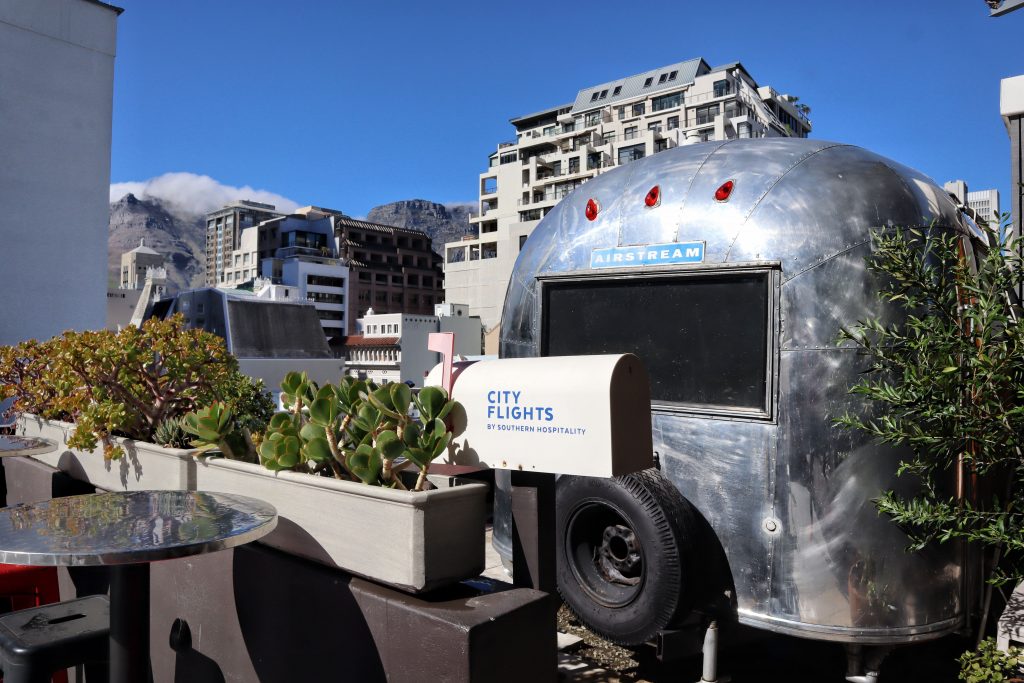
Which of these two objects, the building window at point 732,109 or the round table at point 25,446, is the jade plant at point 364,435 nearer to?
the round table at point 25,446

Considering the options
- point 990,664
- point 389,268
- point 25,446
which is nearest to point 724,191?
point 990,664

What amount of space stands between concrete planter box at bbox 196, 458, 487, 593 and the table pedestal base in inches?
23.8

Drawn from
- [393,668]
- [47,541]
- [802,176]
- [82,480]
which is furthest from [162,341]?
[802,176]

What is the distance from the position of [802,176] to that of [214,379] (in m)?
4.47

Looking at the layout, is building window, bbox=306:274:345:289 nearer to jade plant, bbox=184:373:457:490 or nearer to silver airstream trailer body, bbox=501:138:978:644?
silver airstream trailer body, bbox=501:138:978:644

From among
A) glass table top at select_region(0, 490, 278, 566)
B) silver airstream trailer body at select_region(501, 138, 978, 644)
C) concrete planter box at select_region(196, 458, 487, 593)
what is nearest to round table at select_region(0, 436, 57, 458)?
glass table top at select_region(0, 490, 278, 566)

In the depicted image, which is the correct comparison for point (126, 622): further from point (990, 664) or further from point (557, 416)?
point (990, 664)

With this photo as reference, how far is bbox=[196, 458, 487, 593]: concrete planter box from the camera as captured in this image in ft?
9.22

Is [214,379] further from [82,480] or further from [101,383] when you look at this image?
[82,480]

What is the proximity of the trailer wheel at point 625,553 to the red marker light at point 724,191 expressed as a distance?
1.89 metres

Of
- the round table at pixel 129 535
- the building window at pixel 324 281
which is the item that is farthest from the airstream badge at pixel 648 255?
the building window at pixel 324 281

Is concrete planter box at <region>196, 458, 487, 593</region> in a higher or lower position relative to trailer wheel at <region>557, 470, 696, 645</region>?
higher

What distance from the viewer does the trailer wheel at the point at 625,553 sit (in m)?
4.46

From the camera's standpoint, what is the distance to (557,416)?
3.11 m
